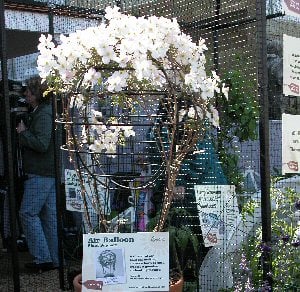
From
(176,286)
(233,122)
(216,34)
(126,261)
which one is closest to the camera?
(126,261)

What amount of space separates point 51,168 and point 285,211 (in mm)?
2069

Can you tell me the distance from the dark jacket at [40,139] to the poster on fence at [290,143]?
2.16m

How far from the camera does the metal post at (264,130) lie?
9.75 feet

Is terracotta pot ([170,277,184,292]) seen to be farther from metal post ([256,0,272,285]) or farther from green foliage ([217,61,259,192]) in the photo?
green foliage ([217,61,259,192])

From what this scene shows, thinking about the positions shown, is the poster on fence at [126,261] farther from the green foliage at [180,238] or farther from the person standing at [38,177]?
the person standing at [38,177]

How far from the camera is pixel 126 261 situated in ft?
8.72

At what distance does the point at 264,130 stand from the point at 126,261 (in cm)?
103

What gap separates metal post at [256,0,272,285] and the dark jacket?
7.06 ft

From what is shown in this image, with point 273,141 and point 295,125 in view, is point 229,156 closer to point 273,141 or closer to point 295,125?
point 273,141

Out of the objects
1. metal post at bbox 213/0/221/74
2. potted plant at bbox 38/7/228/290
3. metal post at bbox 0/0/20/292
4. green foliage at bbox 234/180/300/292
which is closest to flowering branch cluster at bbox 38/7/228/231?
potted plant at bbox 38/7/228/290

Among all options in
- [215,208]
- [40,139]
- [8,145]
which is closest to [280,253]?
[215,208]

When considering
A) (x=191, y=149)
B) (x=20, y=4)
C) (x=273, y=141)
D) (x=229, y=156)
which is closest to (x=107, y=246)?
(x=191, y=149)

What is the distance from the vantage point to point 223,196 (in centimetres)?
341

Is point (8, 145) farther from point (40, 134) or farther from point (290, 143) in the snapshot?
point (290, 143)
